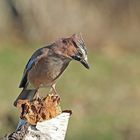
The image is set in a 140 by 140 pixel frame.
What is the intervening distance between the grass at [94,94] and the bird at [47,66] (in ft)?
12.6

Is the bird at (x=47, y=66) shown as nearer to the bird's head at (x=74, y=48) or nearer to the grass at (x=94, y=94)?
the bird's head at (x=74, y=48)

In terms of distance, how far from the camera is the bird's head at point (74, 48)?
19.6ft

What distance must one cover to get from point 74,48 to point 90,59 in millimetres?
8967

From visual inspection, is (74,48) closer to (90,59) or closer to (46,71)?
(46,71)

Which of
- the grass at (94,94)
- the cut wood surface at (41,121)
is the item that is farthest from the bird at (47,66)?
the grass at (94,94)

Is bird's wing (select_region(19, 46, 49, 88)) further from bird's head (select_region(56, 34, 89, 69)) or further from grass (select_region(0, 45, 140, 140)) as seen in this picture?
grass (select_region(0, 45, 140, 140))

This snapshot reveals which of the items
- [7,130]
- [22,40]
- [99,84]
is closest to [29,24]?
[22,40]

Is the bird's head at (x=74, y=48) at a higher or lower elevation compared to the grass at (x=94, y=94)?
lower

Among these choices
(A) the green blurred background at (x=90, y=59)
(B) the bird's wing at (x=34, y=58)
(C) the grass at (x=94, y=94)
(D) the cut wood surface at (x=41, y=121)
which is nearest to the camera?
(D) the cut wood surface at (x=41, y=121)

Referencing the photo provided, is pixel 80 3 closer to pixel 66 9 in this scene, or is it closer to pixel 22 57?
pixel 66 9

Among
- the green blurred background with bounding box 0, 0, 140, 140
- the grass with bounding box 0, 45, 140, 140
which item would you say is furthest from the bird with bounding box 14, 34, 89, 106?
the green blurred background with bounding box 0, 0, 140, 140

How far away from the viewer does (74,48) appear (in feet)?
20.1

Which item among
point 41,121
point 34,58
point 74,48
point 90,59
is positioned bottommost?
point 41,121

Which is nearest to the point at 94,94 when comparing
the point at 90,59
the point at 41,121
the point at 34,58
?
the point at 90,59
